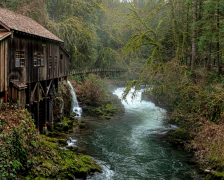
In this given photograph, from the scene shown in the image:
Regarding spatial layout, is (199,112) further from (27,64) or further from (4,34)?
(4,34)

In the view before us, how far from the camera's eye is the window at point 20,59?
13.2m

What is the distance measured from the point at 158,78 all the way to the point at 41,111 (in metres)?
9.84

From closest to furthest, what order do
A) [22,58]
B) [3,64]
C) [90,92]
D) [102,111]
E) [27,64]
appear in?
[3,64]
[22,58]
[27,64]
[102,111]
[90,92]

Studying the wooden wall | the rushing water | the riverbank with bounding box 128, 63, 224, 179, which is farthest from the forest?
the wooden wall

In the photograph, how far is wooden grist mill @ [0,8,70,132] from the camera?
12.1m

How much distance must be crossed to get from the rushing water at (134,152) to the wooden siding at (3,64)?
20.3 feet

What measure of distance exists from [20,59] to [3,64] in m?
1.87

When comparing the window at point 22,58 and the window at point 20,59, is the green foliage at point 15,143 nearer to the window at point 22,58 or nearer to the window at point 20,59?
the window at point 20,59

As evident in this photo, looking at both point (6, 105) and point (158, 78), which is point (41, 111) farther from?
point (158, 78)

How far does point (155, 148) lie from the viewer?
1652 cm

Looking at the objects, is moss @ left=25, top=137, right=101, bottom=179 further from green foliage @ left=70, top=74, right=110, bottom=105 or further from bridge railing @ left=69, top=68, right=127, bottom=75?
bridge railing @ left=69, top=68, right=127, bottom=75


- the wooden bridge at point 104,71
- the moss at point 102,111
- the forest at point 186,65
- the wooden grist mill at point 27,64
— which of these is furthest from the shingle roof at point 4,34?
the wooden bridge at point 104,71

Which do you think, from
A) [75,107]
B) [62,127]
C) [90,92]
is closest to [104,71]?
[90,92]

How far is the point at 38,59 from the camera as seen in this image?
1616cm
